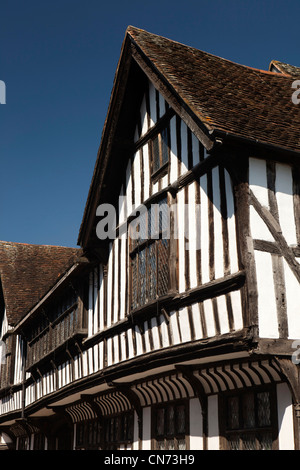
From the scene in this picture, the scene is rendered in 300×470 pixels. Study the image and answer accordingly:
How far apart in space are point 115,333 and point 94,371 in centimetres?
132

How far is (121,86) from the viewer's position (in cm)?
945

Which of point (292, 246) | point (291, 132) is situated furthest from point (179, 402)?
point (291, 132)

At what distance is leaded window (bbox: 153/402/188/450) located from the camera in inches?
333

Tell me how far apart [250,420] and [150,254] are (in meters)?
2.67

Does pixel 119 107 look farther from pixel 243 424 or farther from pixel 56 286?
pixel 243 424

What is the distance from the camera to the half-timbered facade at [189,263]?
20.8 ft

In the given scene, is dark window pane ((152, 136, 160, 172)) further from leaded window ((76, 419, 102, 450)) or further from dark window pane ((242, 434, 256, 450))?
leaded window ((76, 419, 102, 450))

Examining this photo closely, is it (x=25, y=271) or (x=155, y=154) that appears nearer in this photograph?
(x=155, y=154)

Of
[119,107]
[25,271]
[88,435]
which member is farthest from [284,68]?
[25,271]

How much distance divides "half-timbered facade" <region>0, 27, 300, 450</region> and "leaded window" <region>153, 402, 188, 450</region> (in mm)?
28

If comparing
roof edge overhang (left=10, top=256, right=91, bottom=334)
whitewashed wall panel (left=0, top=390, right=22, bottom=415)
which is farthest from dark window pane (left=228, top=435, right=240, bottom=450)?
whitewashed wall panel (left=0, top=390, right=22, bottom=415)

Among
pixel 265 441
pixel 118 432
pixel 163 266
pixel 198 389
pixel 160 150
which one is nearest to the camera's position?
pixel 265 441

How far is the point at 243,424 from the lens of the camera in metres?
7.10

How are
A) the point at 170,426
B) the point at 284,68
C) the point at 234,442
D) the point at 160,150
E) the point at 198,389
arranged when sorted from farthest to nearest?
the point at 284,68, the point at 170,426, the point at 160,150, the point at 198,389, the point at 234,442
